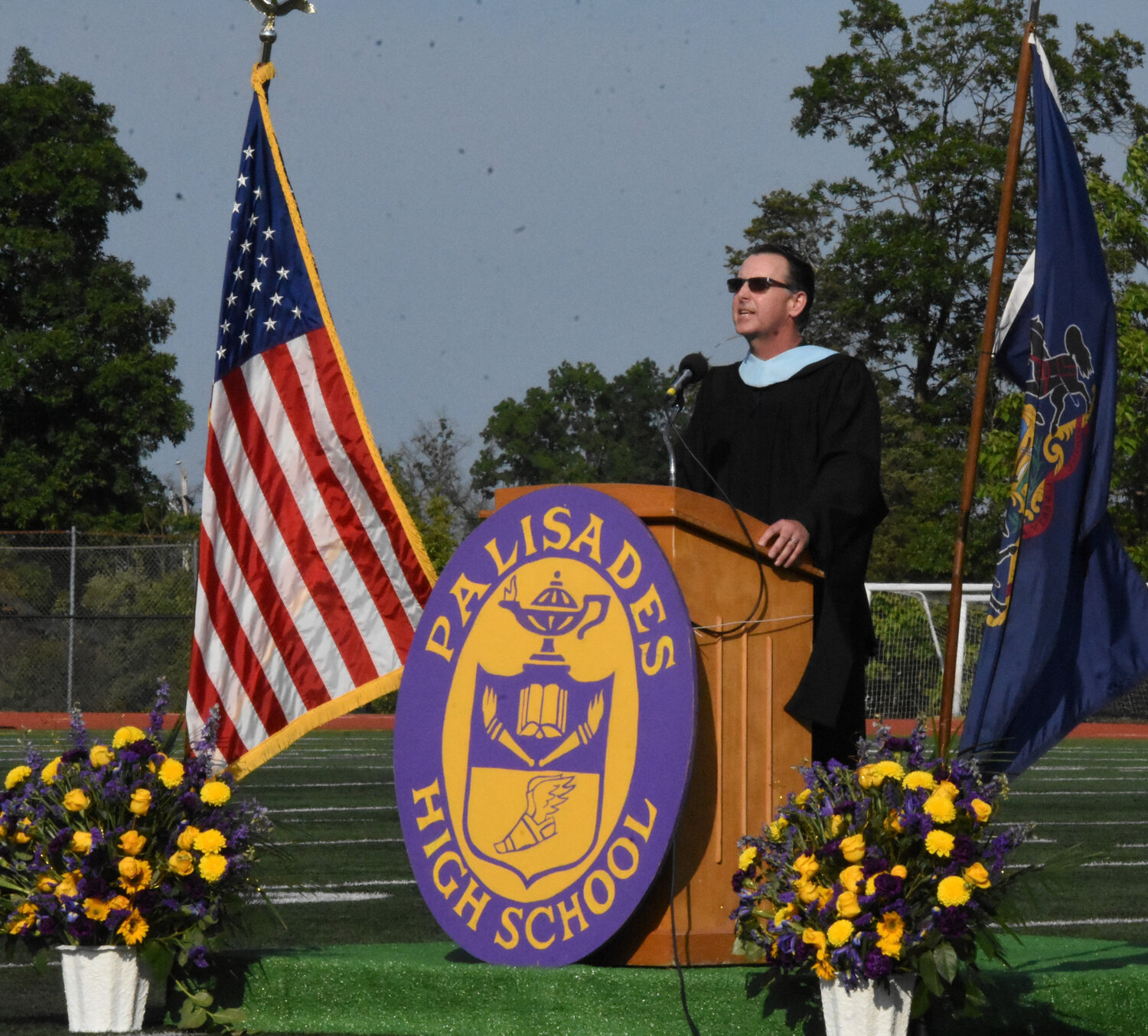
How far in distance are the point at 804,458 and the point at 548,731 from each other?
1128 mm

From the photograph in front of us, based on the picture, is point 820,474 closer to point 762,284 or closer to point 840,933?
point 762,284

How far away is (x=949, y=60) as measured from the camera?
38.3 metres

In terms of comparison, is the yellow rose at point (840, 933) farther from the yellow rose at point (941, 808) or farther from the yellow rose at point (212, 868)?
the yellow rose at point (212, 868)

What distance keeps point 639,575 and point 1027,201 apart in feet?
120

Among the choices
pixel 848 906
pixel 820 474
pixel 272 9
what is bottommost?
pixel 848 906

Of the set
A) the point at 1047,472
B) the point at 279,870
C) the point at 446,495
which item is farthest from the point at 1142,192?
the point at 446,495

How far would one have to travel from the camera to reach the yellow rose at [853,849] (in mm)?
3947

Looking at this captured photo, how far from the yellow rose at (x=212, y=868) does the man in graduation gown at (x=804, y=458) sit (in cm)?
145

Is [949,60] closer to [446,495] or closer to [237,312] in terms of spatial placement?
[446,495]

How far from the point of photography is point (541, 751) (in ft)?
14.7

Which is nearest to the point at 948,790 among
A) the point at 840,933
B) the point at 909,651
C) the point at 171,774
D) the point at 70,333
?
the point at 840,933

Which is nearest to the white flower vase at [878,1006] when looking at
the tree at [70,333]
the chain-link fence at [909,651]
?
the chain-link fence at [909,651]

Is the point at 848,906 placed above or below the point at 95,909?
above

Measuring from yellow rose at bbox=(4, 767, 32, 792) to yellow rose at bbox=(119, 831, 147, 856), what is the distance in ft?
1.29
